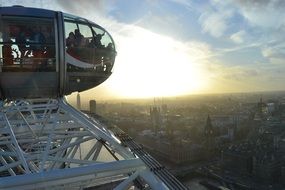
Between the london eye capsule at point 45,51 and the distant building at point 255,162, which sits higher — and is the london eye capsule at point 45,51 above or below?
above

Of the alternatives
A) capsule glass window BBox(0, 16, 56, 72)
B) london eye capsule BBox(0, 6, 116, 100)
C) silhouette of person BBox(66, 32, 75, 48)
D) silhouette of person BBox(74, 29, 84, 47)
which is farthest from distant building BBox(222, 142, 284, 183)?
capsule glass window BBox(0, 16, 56, 72)

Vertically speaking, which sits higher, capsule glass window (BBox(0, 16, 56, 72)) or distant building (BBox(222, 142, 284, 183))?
capsule glass window (BBox(0, 16, 56, 72))

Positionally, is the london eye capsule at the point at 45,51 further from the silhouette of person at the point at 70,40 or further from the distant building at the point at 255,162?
the distant building at the point at 255,162

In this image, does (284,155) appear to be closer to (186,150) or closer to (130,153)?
(186,150)

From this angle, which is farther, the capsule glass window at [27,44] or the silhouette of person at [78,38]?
the silhouette of person at [78,38]

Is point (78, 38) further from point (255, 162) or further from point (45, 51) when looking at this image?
point (255, 162)

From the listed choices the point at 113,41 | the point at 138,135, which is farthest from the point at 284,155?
the point at 113,41

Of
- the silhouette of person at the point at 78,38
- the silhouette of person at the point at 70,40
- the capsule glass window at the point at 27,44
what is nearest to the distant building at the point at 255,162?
the silhouette of person at the point at 78,38

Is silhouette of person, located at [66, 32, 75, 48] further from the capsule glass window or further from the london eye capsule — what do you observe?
the capsule glass window

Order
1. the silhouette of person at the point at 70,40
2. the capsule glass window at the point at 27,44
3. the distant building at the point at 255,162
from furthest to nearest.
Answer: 1. the distant building at the point at 255,162
2. the silhouette of person at the point at 70,40
3. the capsule glass window at the point at 27,44
